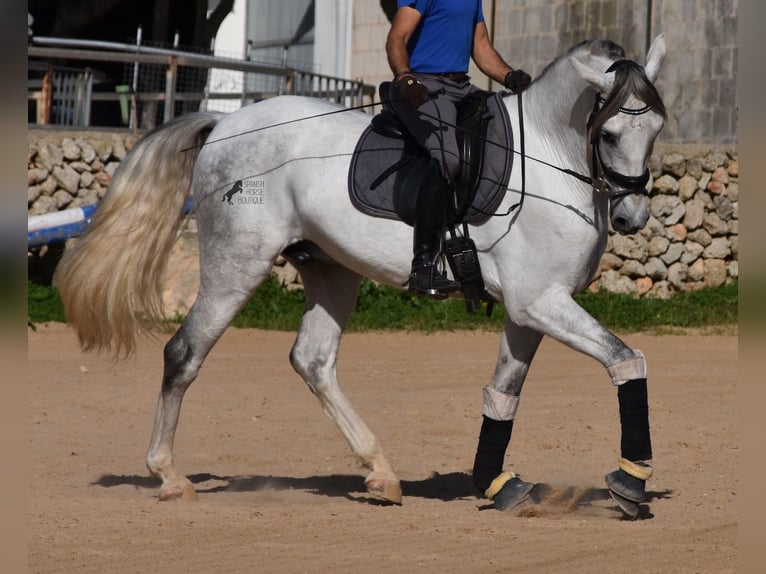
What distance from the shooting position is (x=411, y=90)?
5762mm

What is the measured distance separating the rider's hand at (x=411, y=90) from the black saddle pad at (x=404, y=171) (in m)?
0.30

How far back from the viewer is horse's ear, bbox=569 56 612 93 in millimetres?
5355

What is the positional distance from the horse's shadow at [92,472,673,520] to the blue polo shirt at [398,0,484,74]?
2.19 meters

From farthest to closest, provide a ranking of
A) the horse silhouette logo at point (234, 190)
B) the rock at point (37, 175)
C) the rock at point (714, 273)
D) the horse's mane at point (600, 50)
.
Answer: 1. the rock at point (714, 273)
2. the rock at point (37, 175)
3. the horse silhouette logo at point (234, 190)
4. the horse's mane at point (600, 50)

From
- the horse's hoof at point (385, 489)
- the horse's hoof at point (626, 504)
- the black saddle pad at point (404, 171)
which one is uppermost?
the black saddle pad at point (404, 171)

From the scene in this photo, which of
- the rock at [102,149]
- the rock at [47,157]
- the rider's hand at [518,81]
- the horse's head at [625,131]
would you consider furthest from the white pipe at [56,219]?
the horse's head at [625,131]

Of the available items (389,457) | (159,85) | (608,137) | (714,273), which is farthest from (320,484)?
(159,85)

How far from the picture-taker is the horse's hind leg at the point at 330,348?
6.37m

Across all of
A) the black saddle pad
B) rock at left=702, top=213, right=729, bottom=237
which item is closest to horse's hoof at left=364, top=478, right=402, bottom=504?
the black saddle pad

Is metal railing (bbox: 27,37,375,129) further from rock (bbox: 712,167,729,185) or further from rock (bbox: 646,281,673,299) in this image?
rock (bbox: 712,167,729,185)

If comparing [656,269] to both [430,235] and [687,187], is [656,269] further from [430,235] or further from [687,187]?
[430,235]

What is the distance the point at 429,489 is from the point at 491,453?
754mm

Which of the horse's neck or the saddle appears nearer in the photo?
the horse's neck

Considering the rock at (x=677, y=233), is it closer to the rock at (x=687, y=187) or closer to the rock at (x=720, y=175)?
the rock at (x=687, y=187)
